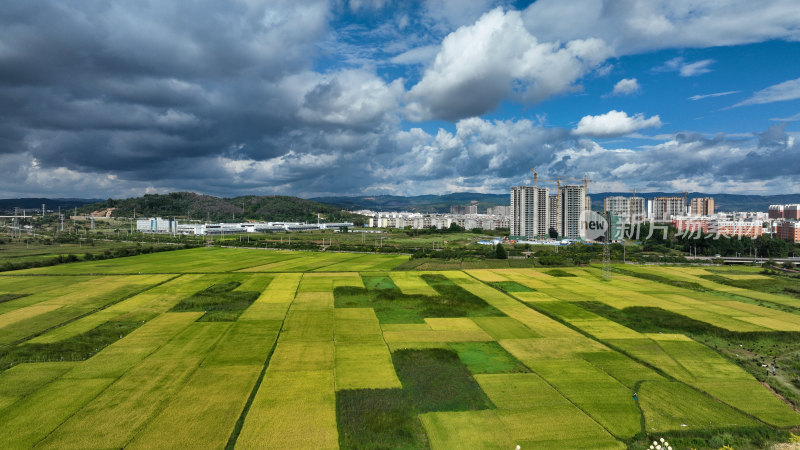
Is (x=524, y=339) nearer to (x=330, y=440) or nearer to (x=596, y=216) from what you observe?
(x=330, y=440)

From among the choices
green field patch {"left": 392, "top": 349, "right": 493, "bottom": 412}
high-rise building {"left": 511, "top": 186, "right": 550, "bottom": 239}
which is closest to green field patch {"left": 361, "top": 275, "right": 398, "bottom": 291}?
green field patch {"left": 392, "top": 349, "right": 493, "bottom": 412}

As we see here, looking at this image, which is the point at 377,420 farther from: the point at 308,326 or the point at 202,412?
the point at 308,326

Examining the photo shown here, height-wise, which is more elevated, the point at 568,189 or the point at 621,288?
the point at 568,189

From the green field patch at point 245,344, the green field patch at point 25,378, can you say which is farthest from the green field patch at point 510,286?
the green field patch at point 25,378

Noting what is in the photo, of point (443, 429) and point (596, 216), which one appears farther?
point (596, 216)

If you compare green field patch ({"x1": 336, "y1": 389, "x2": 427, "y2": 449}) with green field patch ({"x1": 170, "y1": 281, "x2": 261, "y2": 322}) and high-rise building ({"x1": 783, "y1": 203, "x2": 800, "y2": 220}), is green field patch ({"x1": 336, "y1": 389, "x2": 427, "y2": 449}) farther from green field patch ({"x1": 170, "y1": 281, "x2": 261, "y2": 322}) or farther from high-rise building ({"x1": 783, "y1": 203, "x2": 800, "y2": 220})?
high-rise building ({"x1": 783, "y1": 203, "x2": 800, "y2": 220})

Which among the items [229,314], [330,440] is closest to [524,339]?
[330,440]
